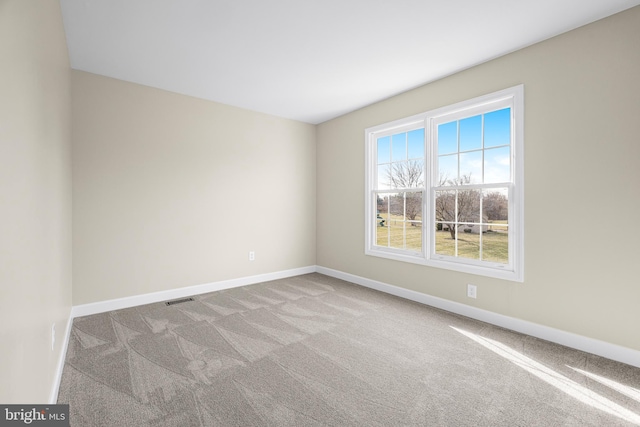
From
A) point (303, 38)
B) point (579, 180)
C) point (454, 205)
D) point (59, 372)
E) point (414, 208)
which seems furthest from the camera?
point (414, 208)

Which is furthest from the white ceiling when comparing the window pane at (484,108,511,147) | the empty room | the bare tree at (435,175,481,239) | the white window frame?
the bare tree at (435,175,481,239)

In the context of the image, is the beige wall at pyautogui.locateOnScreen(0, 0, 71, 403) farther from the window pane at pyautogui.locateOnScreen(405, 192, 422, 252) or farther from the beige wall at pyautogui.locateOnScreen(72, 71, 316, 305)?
the window pane at pyautogui.locateOnScreen(405, 192, 422, 252)

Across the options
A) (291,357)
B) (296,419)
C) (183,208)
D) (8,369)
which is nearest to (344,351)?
(291,357)

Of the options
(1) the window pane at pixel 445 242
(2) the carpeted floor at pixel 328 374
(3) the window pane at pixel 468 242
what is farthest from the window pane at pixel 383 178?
(2) the carpeted floor at pixel 328 374

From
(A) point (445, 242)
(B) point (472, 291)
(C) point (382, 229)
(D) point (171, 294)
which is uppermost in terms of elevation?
(C) point (382, 229)

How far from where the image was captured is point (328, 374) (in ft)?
7.07

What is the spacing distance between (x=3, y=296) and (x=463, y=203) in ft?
12.0

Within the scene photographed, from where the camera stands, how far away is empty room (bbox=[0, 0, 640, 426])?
1.74 metres

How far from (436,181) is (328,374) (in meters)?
2.53

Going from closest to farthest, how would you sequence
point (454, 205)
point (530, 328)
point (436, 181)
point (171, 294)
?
point (530, 328) → point (454, 205) → point (436, 181) → point (171, 294)

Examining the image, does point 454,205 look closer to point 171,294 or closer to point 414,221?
point 414,221

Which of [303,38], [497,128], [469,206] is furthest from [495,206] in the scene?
[303,38]

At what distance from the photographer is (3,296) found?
98 cm

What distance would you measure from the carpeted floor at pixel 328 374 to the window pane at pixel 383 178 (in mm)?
1829
